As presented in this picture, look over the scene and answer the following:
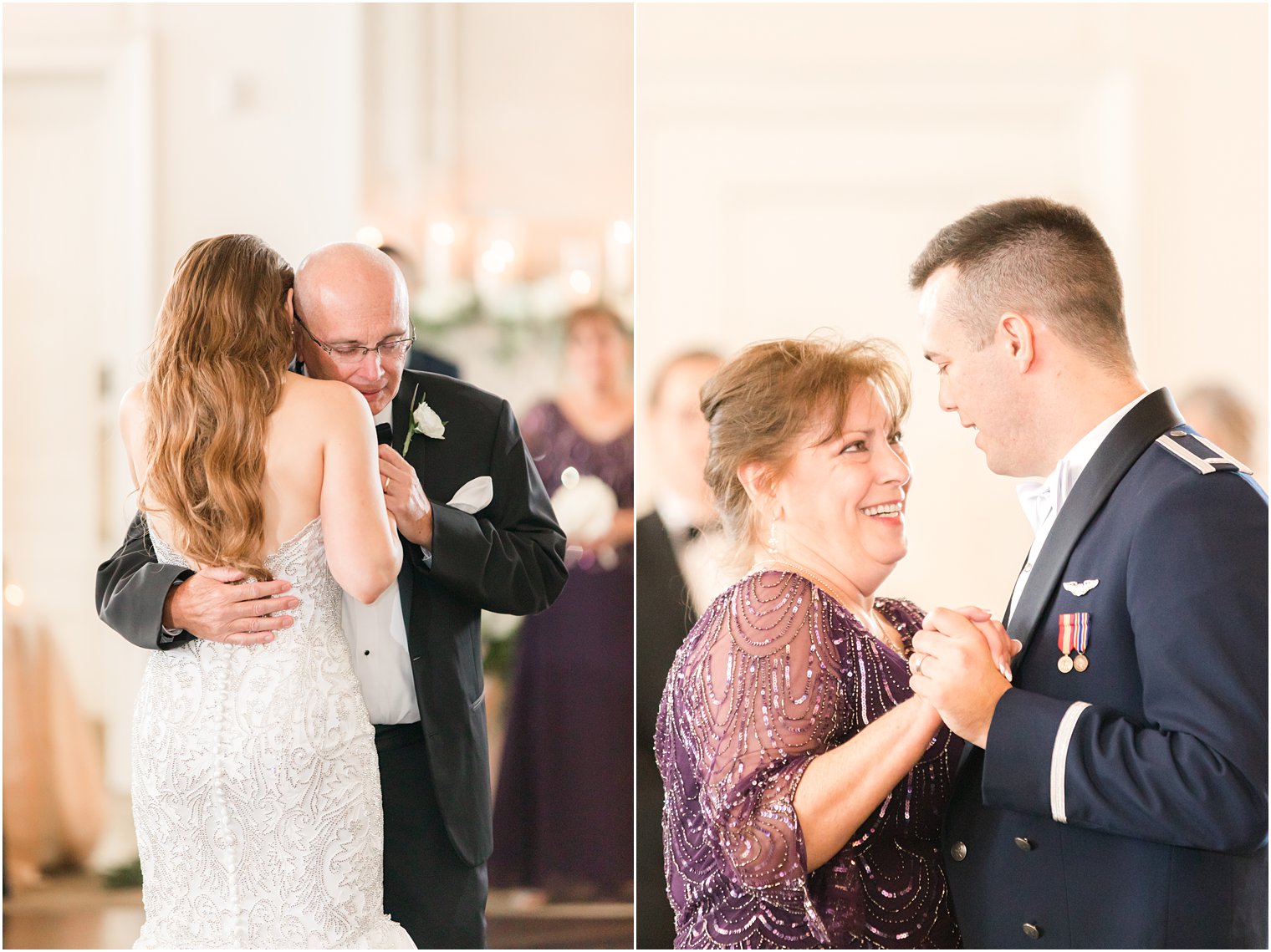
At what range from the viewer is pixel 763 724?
1.84 m

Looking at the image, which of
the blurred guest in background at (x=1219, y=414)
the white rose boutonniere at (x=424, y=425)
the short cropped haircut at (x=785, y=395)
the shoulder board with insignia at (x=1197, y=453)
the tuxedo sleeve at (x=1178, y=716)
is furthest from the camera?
the blurred guest in background at (x=1219, y=414)

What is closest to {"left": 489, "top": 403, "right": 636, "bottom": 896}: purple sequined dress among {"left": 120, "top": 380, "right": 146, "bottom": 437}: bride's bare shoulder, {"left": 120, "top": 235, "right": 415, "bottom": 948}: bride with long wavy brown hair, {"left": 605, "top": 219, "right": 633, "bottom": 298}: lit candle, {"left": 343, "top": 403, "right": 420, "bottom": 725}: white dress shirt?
{"left": 605, "top": 219, "right": 633, "bottom": 298}: lit candle

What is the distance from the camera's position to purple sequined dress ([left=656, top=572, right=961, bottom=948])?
1.83 meters

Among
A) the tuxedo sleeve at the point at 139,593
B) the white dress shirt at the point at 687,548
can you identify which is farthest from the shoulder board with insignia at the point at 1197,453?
the tuxedo sleeve at the point at 139,593

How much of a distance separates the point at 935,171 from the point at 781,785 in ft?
6.68

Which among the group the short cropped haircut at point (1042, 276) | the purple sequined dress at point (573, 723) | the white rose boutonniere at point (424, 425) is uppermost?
the short cropped haircut at point (1042, 276)

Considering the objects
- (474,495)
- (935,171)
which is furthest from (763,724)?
(935,171)

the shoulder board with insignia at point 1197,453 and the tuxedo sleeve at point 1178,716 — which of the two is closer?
the tuxedo sleeve at point 1178,716

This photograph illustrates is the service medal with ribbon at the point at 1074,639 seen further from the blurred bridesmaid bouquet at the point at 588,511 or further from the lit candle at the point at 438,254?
the lit candle at the point at 438,254

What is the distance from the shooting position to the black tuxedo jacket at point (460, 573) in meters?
2.55

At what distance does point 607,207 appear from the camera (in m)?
3.15

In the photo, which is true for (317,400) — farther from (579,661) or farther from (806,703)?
(579,661)

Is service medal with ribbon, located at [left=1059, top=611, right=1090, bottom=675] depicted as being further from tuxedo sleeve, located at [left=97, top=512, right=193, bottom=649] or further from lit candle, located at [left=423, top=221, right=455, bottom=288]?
lit candle, located at [left=423, top=221, right=455, bottom=288]

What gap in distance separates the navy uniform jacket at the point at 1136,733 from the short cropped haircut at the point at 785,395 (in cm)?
44
